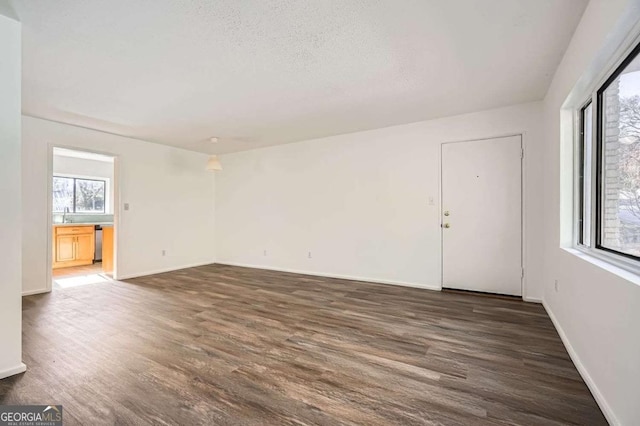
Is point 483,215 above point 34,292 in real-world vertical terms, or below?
above

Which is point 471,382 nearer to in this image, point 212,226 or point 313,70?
point 313,70

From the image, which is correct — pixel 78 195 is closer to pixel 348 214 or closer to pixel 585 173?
pixel 348 214

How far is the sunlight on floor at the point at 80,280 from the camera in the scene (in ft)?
15.2

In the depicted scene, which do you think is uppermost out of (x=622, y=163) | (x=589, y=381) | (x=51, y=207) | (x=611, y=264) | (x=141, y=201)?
(x=622, y=163)

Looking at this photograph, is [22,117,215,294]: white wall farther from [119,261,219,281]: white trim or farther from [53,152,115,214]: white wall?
[53,152,115,214]: white wall

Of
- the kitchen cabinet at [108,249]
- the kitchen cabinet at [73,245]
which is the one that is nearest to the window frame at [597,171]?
the kitchen cabinet at [108,249]

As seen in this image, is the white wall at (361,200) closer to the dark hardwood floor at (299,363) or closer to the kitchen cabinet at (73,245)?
the dark hardwood floor at (299,363)

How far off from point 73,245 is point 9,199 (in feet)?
17.4

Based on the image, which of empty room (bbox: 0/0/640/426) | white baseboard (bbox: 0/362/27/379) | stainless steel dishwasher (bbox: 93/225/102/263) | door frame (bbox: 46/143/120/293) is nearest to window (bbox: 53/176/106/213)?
stainless steel dishwasher (bbox: 93/225/102/263)

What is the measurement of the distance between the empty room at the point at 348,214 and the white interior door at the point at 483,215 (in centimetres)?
3

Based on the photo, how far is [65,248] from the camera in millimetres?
6125

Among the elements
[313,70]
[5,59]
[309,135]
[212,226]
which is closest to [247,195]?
[212,226]

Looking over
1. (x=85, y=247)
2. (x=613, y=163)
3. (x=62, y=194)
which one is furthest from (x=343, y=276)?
(x=62, y=194)

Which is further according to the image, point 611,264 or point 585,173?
point 585,173
